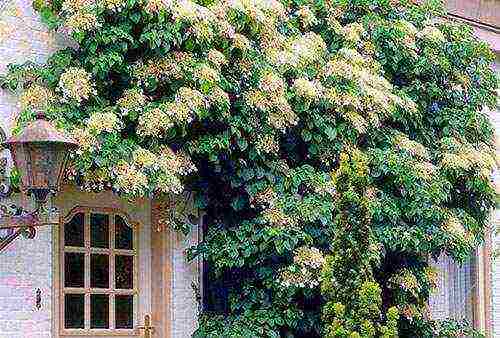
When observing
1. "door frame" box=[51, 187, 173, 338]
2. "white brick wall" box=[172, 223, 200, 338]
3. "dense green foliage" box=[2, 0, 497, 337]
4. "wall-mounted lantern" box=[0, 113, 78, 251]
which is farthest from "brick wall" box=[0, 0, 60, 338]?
"white brick wall" box=[172, 223, 200, 338]

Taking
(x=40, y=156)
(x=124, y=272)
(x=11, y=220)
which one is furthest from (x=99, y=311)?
(x=40, y=156)

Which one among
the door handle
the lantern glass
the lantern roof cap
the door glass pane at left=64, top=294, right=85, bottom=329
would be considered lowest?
the door handle

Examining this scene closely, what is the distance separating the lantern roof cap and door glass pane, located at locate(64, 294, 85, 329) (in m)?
1.79

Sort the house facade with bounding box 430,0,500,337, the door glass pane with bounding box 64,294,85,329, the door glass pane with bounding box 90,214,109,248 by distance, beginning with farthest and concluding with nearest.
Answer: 1. the house facade with bounding box 430,0,500,337
2. the door glass pane with bounding box 90,214,109,248
3. the door glass pane with bounding box 64,294,85,329

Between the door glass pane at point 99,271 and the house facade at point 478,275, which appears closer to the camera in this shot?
the door glass pane at point 99,271

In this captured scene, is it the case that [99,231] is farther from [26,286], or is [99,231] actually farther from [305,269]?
[305,269]

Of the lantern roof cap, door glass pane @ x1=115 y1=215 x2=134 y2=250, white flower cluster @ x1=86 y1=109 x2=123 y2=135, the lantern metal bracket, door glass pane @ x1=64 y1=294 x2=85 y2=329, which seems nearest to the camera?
the lantern roof cap

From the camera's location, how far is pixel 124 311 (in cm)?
868

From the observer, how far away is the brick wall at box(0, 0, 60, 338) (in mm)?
7727

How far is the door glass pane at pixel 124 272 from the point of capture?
340 inches

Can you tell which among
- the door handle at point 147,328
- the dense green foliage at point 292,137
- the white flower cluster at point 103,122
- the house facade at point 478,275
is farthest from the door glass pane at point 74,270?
the house facade at point 478,275

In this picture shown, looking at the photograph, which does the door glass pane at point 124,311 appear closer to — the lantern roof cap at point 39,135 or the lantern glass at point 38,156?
the lantern glass at point 38,156

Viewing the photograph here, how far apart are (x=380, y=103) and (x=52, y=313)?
3182 mm

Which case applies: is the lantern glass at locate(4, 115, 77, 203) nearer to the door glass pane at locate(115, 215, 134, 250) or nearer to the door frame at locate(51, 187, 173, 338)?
the door frame at locate(51, 187, 173, 338)
